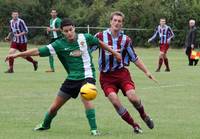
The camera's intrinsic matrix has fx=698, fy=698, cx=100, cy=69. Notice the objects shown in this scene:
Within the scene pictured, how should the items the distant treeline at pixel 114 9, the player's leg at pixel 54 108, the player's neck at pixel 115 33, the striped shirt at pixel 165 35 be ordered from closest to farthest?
the player's leg at pixel 54 108, the player's neck at pixel 115 33, the striped shirt at pixel 165 35, the distant treeline at pixel 114 9

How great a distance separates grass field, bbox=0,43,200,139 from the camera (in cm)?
1043

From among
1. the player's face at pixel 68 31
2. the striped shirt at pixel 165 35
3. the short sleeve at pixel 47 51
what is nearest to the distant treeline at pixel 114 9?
the striped shirt at pixel 165 35

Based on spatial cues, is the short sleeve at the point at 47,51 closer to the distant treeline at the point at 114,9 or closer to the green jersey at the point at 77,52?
the green jersey at the point at 77,52

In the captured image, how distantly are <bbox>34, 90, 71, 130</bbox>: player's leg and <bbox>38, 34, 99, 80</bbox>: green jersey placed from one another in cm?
34

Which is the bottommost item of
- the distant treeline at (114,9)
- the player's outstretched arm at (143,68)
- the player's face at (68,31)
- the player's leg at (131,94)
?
the distant treeline at (114,9)

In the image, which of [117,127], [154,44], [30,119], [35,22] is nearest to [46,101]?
[30,119]

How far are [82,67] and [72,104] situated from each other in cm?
430

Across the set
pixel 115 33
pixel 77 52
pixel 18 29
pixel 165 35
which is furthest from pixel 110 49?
pixel 165 35

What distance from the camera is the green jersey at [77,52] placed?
10.2m

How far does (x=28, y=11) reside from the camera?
52.8 metres

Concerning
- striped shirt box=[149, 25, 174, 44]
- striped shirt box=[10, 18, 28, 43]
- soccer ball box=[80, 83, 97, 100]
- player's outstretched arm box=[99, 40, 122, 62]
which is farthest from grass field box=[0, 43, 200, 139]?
striped shirt box=[149, 25, 174, 44]

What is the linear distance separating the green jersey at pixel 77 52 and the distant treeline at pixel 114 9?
3533cm

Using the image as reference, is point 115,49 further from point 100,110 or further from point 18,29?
point 18,29

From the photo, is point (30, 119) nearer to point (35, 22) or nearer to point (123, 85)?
point (123, 85)
